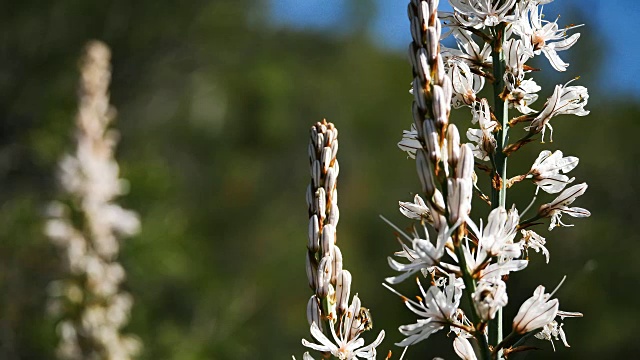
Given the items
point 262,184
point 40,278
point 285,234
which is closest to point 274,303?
point 285,234

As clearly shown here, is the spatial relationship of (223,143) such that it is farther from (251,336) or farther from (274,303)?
(251,336)

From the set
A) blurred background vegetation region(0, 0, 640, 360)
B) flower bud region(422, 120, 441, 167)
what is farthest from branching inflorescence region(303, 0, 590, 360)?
blurred background vegetation region(0, 0, 640, 360)

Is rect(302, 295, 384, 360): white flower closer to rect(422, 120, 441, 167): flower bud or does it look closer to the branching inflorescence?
the branching inflorescence

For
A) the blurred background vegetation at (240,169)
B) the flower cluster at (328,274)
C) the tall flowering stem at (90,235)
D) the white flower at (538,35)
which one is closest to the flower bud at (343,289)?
the flower cluster at (328,274)

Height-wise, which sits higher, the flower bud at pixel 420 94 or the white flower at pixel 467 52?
the white flower at pixel 467 52

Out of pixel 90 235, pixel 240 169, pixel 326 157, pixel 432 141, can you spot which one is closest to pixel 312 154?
pixel 326 157

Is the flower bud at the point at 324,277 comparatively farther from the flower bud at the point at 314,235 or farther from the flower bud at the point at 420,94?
the flower bud at the point at 420,94

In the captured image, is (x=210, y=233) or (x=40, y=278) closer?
(x=40, y=278)
